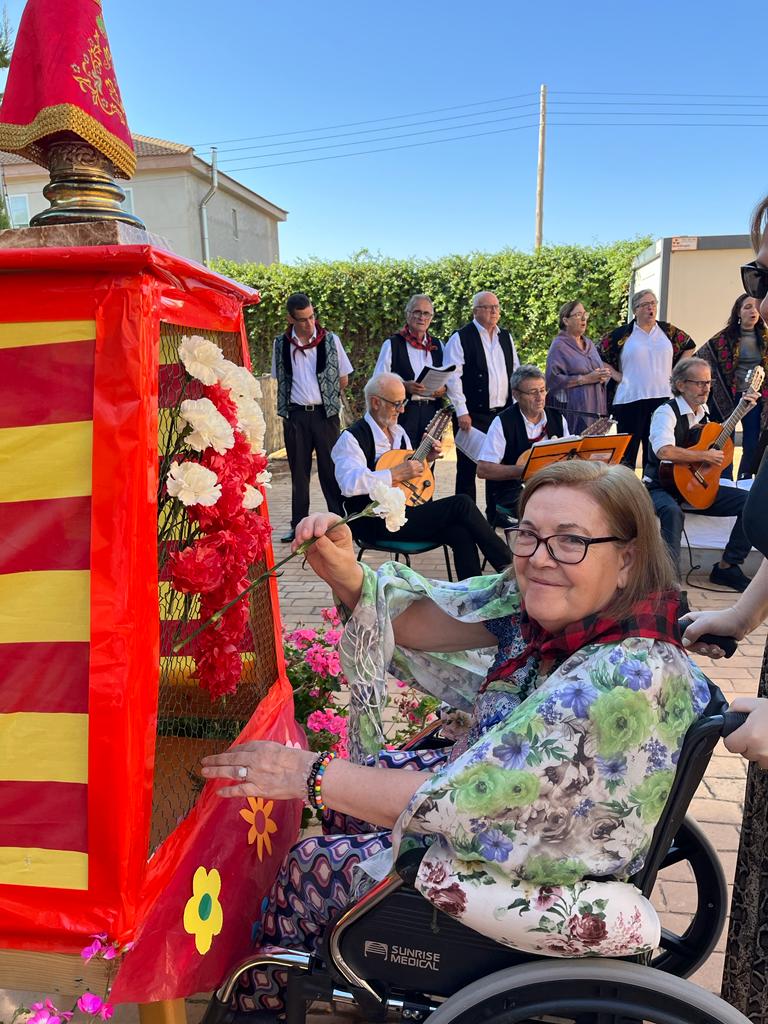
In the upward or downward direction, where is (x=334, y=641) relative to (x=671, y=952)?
upward

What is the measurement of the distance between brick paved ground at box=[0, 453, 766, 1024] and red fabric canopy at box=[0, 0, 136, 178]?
2015mm

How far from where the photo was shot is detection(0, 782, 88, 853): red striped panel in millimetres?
1191

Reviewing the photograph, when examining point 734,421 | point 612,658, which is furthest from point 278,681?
point 734,421

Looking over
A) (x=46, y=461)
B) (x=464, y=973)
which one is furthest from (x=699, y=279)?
(x=46, y=461)

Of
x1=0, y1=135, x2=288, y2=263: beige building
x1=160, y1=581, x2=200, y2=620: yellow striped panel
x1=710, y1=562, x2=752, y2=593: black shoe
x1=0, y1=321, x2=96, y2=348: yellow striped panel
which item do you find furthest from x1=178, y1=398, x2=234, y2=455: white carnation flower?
x1=0, y1=135, x2=288, y2=263: beige building

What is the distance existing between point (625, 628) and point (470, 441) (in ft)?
15.9

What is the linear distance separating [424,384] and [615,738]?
16.9 feet

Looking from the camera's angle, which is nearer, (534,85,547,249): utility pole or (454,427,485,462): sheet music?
(454,427,485,462): sheet music

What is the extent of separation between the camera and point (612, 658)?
4.17ft

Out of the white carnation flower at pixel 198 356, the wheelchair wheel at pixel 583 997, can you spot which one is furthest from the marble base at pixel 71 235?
the wheelchair wheel at pixel 583 997

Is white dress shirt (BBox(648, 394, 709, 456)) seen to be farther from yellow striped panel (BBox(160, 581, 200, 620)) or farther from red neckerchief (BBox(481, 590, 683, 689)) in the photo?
yellow striped panel (BBox(160, 581, 200, 620))

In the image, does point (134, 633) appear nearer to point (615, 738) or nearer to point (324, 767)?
point (324, 767)

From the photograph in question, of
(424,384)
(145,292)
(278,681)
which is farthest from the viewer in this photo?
(424,384)

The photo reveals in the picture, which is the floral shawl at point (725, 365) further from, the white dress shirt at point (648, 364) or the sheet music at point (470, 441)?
the sheet music at point (470, 441)
